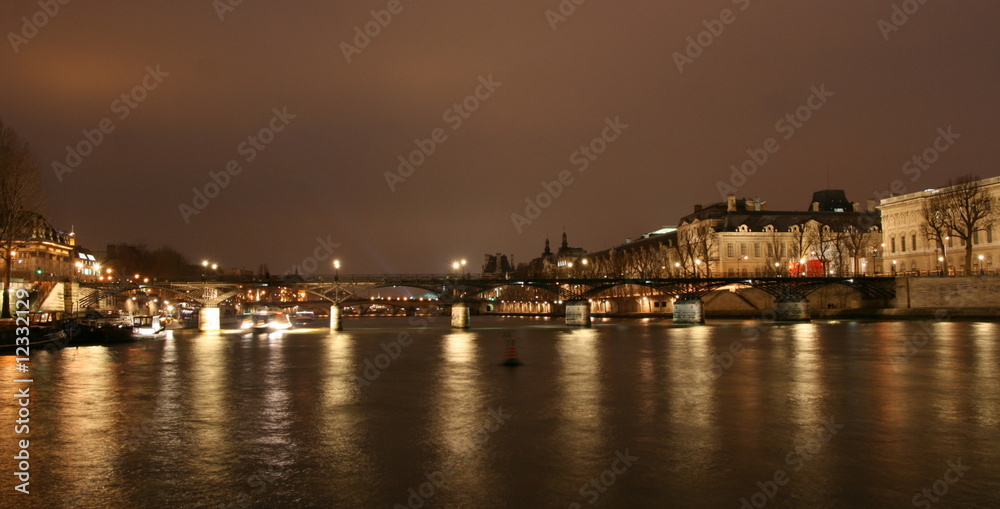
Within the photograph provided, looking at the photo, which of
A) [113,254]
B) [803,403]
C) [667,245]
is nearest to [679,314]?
[667,245]

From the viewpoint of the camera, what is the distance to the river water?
12.4 m

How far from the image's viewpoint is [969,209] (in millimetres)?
88750

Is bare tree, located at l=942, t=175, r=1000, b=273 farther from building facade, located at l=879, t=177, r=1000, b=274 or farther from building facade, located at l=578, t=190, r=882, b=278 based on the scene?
building facade, located at l=578, t=190, r=882, b=278

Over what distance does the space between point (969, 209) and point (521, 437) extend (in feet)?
295

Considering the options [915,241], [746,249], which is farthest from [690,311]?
[746,249]

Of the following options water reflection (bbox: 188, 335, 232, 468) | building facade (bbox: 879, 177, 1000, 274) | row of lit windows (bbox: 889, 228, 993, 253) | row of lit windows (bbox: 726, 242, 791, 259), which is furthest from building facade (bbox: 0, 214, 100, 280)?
row of lit windows (bbox: 889, 228, 993, 253)

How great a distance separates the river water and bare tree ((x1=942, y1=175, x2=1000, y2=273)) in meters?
63.2

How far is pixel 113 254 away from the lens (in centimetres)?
17475

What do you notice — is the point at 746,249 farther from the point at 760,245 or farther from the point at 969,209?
the point at 969,209

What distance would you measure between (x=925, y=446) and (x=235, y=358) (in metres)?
38.4

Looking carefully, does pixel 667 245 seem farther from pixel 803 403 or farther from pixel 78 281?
pixel 803 403

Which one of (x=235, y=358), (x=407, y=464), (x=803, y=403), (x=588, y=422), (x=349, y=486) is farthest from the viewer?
(x=235, y=358)

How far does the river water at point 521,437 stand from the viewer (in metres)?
12.4

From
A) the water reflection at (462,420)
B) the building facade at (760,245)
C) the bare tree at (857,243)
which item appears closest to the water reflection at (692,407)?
the water reflection at (462,420)
